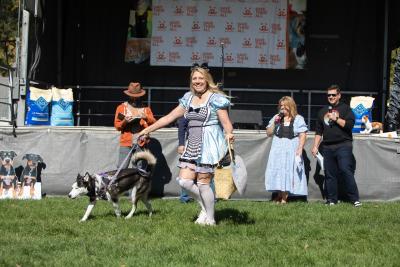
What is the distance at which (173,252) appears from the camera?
17.6 feet

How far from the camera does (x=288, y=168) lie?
9.02 meters

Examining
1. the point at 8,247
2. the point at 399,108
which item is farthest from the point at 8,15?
the point at 8,247

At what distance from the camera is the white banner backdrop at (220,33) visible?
13703 millimetres

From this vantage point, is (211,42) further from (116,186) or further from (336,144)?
(116,186)

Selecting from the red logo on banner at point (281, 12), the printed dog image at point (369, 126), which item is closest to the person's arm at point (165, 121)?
the printed dog image at point (369, 126)

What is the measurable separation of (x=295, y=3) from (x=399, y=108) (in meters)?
3.42

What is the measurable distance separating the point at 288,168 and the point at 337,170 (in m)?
0.70

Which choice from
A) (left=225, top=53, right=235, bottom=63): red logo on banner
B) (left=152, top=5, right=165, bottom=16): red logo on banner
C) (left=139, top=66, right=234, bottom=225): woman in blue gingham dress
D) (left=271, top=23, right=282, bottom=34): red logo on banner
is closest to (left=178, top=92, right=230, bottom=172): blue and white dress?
(left=139, top=66, right=234, bottom=225): woman in blue gingham dress

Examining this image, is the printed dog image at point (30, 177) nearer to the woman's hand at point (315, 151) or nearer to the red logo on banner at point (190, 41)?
the woman's hand at point (315, 151)

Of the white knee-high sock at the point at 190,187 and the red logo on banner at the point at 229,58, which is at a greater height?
the red logo on banner at the point at 229,58

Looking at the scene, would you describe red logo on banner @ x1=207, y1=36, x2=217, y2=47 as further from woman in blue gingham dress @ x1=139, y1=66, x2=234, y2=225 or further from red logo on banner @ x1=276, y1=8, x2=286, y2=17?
woman in blue gingham dress @ x1=139, y1=66, x2=234, y2=225

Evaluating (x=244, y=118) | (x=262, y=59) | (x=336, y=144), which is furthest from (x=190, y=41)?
(x=336, y=144)

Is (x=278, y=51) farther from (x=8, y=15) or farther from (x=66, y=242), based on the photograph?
(x=8, y=15)

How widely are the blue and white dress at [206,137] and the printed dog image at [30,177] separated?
3616 mm
